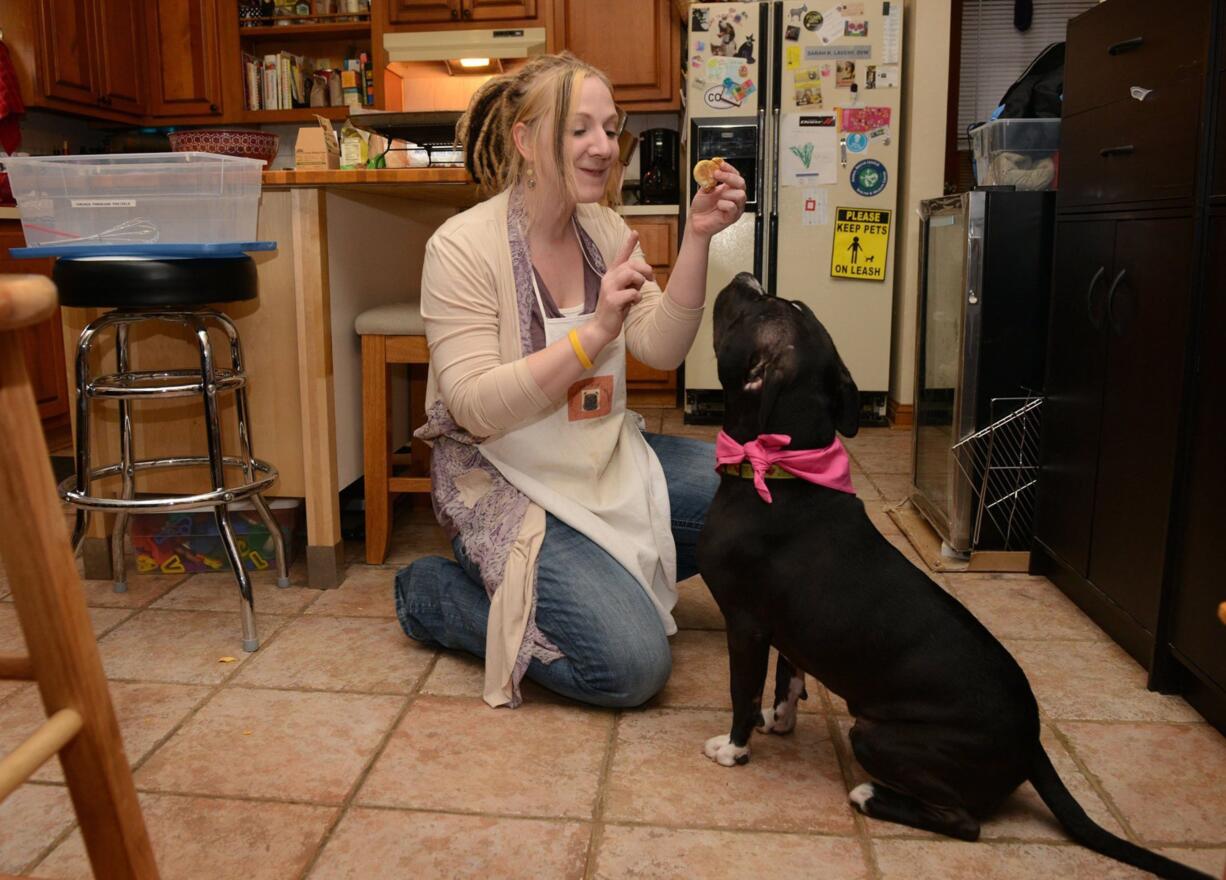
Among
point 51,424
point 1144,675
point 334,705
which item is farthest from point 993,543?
point 51,424

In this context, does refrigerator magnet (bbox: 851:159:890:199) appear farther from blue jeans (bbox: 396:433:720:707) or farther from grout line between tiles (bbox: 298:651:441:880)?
grout line between tiles (bbox: 298:651:441:880)

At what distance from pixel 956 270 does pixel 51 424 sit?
340 cm

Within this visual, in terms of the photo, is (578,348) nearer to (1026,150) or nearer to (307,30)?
(1026,150)

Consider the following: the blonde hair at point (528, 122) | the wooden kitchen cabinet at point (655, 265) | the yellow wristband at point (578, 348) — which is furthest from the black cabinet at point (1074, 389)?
the wooden kitchen cabinet at point (655, 265)

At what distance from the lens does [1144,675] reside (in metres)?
1.86

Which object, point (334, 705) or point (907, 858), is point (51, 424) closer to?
point (334, 705)

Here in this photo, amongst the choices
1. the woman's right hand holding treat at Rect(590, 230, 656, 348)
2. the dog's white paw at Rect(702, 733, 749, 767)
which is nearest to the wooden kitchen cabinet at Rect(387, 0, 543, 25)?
the woman's right hand holding treat at Rect(590, 230, 656, 348)

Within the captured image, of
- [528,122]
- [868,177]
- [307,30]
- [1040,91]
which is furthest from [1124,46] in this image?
[307,30]

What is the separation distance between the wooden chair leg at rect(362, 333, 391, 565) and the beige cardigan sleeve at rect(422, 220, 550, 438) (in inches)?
25.0

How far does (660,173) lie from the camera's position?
466 centimetres

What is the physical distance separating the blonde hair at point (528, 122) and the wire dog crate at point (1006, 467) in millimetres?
1078

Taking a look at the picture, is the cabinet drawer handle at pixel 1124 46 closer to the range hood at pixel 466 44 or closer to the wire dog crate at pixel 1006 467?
the wire dog crate at pixel 1006 467

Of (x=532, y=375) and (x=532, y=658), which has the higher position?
(x=532, y=375)

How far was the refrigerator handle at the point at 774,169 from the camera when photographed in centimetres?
422
